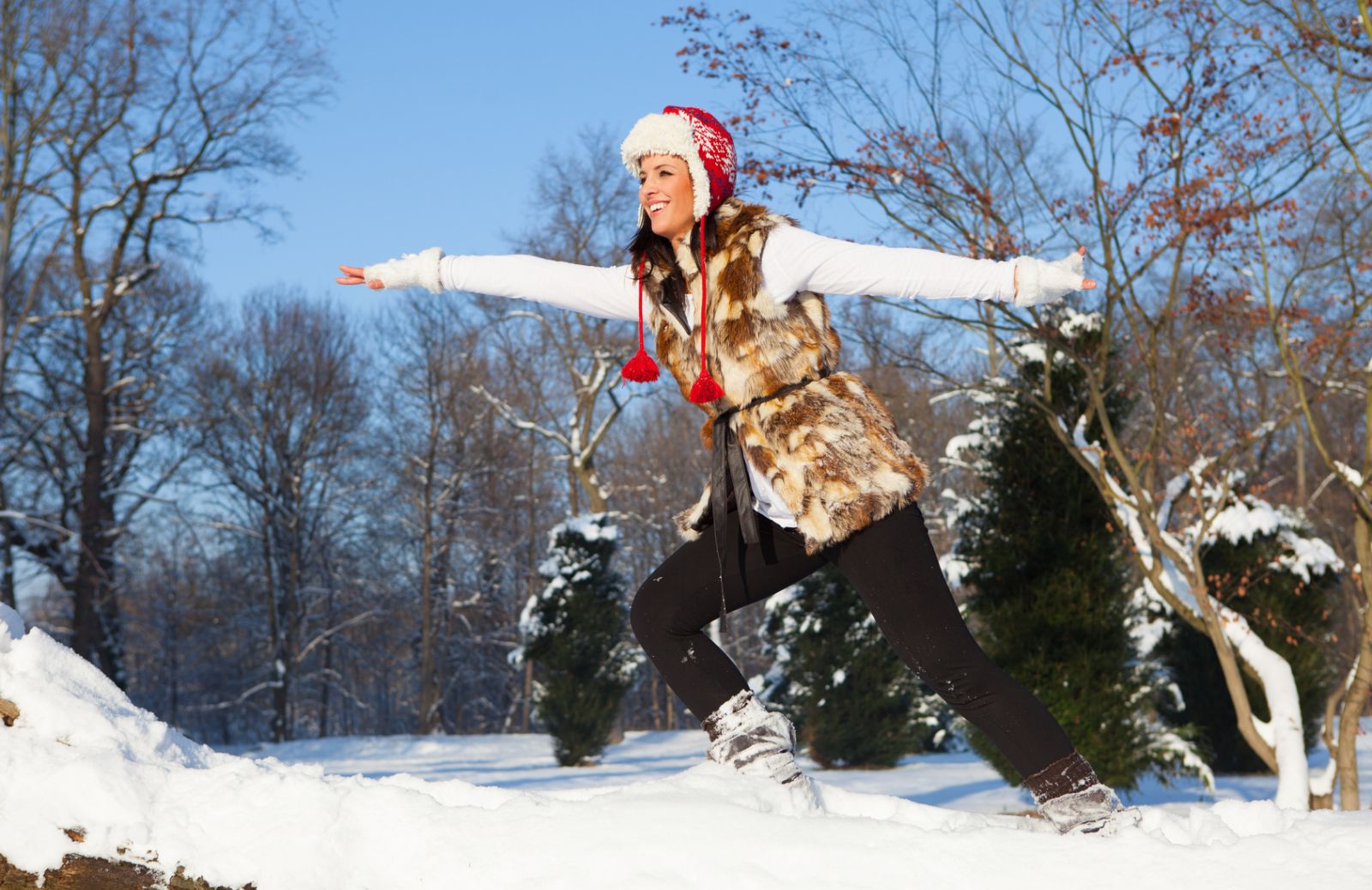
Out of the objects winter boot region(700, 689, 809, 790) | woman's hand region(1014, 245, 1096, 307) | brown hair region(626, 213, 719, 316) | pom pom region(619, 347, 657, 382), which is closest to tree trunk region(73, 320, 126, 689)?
pom pom region(619, 347, 657, 382)

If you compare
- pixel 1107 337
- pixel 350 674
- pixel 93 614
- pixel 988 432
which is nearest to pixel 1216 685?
pixel 988 432

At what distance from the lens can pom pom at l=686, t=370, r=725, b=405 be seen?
260 cm

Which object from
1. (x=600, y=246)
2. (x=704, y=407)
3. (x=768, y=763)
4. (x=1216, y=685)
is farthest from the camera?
(x=600, y=246)

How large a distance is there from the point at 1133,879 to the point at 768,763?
884 millimetres

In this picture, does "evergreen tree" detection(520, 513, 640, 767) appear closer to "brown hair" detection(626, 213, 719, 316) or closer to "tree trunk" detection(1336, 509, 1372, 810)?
"tree trunk" detection(1336, 509, 1372, 810)

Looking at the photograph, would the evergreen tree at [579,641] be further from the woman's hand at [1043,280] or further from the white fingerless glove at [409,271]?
the woman's hand at [1043,280]

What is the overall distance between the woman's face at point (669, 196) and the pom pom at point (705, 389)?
1.23 ft

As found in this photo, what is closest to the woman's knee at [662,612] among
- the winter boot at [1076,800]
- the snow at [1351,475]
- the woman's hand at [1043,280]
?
the winter boot at [1076,800]

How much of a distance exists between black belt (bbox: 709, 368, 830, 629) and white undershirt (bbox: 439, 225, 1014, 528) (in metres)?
0.04

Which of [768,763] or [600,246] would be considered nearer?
[768,763]

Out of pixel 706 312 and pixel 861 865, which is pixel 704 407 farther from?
pixel 861 865

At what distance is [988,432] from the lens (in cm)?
1052

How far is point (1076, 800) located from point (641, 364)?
1.45 meters

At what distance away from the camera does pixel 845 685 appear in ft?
46.0
